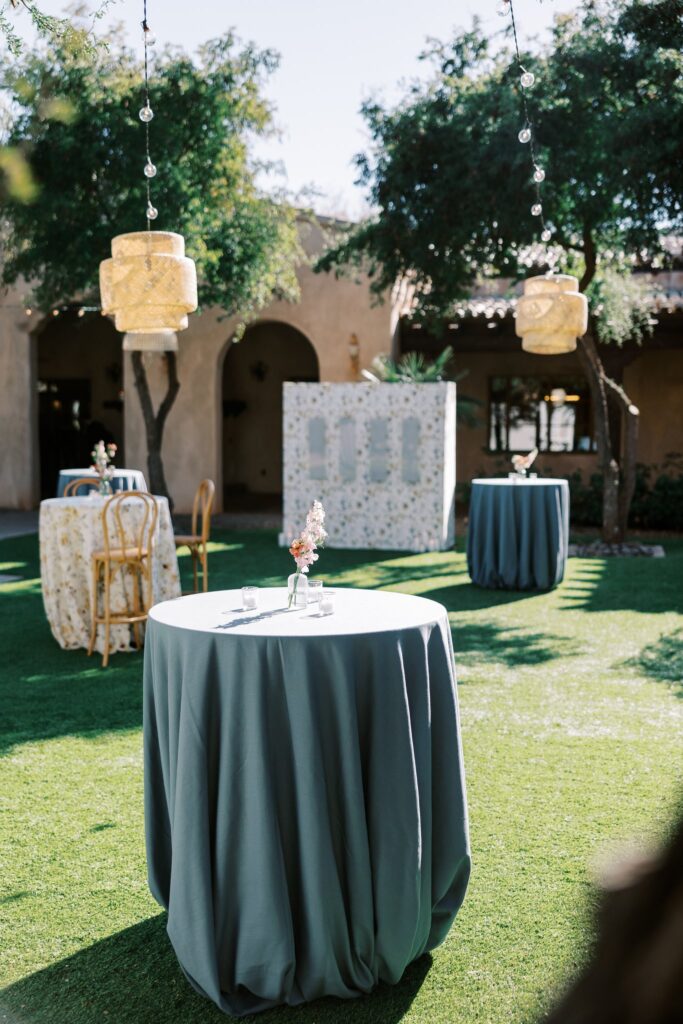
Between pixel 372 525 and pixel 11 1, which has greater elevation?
pixel 11 1

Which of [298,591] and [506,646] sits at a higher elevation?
[298,591]

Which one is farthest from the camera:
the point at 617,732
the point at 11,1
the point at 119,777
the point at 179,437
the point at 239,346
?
the point at 239,346

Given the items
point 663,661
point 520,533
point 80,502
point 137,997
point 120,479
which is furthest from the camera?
point 120,479

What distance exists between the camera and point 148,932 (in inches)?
124

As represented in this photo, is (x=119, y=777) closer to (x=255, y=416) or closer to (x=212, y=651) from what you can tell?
(x=212, y=651)

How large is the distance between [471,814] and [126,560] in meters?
3.42

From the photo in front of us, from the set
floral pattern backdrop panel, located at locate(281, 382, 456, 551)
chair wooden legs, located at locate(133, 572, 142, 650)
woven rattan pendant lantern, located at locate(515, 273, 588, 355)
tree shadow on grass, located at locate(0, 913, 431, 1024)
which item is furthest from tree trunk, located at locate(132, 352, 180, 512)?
tree shadow on grass, located at locate(0, 913, 431, 1024)

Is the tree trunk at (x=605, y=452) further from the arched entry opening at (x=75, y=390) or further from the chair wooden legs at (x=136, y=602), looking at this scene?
the arched entry opening at (x=75, y=390)

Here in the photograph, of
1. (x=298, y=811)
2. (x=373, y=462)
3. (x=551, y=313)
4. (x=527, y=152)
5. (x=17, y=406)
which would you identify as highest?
(x=527, y=152)

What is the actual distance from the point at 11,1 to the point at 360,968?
383 cm

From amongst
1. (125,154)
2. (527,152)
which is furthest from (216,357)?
(527,152)

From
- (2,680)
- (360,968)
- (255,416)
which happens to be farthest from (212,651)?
(255,416)

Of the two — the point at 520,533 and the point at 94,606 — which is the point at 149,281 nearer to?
the point at 94,606

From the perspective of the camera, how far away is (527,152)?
10516mm
